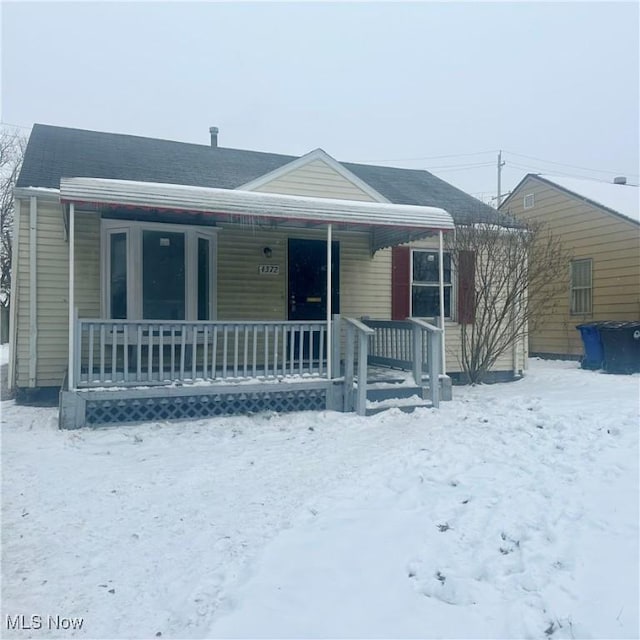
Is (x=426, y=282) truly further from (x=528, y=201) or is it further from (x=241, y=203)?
(x=528, y=201)

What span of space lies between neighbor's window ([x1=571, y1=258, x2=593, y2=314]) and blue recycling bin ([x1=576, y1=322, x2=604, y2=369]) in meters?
2.22

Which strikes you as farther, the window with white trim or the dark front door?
the dark front door

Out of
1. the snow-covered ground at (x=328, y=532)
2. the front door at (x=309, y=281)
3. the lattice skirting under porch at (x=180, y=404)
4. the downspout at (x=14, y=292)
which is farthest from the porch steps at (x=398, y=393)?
the downspout at (x=14, y=292)

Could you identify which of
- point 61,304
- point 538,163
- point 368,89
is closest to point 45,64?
point 61,304

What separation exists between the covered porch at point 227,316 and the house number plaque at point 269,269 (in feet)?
0.06

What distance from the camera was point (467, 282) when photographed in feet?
31.0

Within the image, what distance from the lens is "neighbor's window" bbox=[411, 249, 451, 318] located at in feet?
33.0

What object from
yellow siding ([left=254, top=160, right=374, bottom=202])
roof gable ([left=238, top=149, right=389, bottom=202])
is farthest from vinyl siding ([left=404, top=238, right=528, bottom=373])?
yellow siding ([left=254, top=160, right=374, bottom=202])

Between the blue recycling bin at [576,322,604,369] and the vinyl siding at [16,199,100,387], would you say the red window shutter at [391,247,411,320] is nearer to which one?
the blue recycling bin at [576,322,604,369]

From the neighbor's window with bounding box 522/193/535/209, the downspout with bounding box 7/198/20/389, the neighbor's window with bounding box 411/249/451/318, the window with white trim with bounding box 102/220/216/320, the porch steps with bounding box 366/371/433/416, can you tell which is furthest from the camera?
the neighbor's window with bounding box 522/193/535/209

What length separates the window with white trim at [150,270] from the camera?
787 cm

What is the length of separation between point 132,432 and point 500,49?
84.2ft

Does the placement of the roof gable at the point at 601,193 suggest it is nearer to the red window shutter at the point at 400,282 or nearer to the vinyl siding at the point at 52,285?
the red window shutter at the point at 400,282

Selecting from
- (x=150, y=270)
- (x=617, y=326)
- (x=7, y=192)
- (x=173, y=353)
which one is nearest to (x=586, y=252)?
(x=617, y=326)
